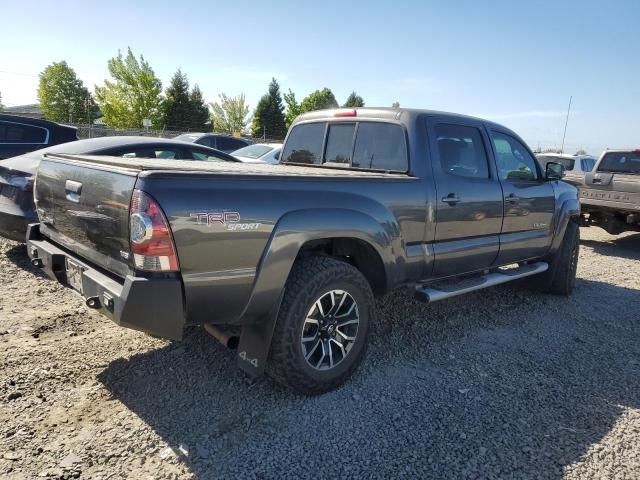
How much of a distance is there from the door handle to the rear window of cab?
0.41m

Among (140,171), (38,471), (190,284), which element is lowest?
(38,471)

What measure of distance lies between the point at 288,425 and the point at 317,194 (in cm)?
140

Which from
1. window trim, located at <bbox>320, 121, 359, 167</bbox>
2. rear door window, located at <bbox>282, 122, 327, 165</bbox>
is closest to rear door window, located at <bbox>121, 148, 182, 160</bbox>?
rear door window, located at <bbox>282, 122, 327, 165</bbox>

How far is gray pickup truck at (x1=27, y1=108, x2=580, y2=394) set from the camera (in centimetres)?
236

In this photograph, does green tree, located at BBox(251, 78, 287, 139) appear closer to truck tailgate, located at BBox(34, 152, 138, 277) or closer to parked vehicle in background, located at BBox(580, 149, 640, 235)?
parked vehicle in background, located at BBox(580, 149, 640, 235)

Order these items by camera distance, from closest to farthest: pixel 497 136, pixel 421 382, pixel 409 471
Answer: pixel 409 471
pixel 421 382
pixel 497 136

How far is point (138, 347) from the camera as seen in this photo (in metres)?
3.58

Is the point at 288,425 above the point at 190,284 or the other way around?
the other way around

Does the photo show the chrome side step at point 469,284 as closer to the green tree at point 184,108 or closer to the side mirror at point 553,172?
the side mirror at point 553,172

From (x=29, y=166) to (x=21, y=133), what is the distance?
9.32 feet

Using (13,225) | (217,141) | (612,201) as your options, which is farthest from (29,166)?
(217,141)

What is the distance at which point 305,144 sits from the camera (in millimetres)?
4641

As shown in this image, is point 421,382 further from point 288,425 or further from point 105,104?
point 105,104

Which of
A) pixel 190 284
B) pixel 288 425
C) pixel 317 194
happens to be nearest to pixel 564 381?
pixel 288 425
